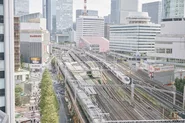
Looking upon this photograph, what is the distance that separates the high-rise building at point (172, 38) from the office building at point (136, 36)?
1722 cm

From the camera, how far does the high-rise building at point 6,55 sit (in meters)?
15.9

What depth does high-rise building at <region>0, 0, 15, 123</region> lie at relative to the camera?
1593 cm

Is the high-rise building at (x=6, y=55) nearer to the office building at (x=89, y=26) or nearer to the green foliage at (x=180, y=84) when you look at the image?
the green foliage at (x=180, y=84)

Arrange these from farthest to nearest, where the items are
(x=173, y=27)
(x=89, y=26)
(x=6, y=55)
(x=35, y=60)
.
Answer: (x=89, y=26) < (x=35, y=60) < (x=173, y=27) < (x=6, y=55)

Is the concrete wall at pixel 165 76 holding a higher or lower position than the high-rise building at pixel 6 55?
lower

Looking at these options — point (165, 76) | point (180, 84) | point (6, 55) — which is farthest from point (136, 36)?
point (6, 55)

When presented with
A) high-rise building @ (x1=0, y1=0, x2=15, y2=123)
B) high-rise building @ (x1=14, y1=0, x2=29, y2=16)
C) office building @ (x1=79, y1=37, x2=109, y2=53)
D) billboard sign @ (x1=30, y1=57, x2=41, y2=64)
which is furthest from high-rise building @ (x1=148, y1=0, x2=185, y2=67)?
high-rise building @ (x1=14, y1=0, x2=29, y2=16)

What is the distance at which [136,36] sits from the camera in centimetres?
8344

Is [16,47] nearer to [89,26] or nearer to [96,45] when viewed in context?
[96,45]

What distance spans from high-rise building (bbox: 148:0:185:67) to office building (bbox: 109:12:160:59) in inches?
678

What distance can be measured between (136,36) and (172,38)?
29.8 meters

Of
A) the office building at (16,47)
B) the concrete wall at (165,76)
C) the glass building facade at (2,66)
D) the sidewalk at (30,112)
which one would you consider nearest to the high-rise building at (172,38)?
the concrete wall at (165,76)

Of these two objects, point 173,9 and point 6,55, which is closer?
point 6,55

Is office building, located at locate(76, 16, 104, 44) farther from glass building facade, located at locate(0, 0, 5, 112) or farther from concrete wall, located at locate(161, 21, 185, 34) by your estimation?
glass building facade, located at locate(0, 0, 5, 112)
